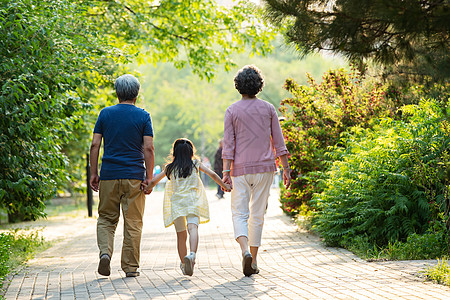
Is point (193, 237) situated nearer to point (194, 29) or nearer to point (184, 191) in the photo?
point (184, 191)

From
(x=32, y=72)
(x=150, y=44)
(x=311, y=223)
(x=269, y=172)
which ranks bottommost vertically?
(x=311, y=223)

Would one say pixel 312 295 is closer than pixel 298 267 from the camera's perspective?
Yes

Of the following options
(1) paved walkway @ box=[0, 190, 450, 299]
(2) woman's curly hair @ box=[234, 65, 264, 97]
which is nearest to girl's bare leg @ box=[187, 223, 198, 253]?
(1) paved walkway @ box=[0, 190, 450, 299]

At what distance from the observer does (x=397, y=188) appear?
28.3ft

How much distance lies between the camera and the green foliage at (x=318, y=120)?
12188mm

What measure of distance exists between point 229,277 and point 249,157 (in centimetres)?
126

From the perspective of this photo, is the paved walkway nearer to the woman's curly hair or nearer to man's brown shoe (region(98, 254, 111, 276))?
man's brown shoe (region(98, 254, 111, 276))

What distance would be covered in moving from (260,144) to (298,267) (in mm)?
1482

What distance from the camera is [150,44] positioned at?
58.4 ft

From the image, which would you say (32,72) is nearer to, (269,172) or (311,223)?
(269,172)

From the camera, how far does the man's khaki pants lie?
6.94m

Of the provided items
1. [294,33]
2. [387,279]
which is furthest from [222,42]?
[387,279]

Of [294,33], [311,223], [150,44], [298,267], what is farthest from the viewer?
[150,44]

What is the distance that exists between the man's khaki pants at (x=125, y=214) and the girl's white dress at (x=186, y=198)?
341mm
